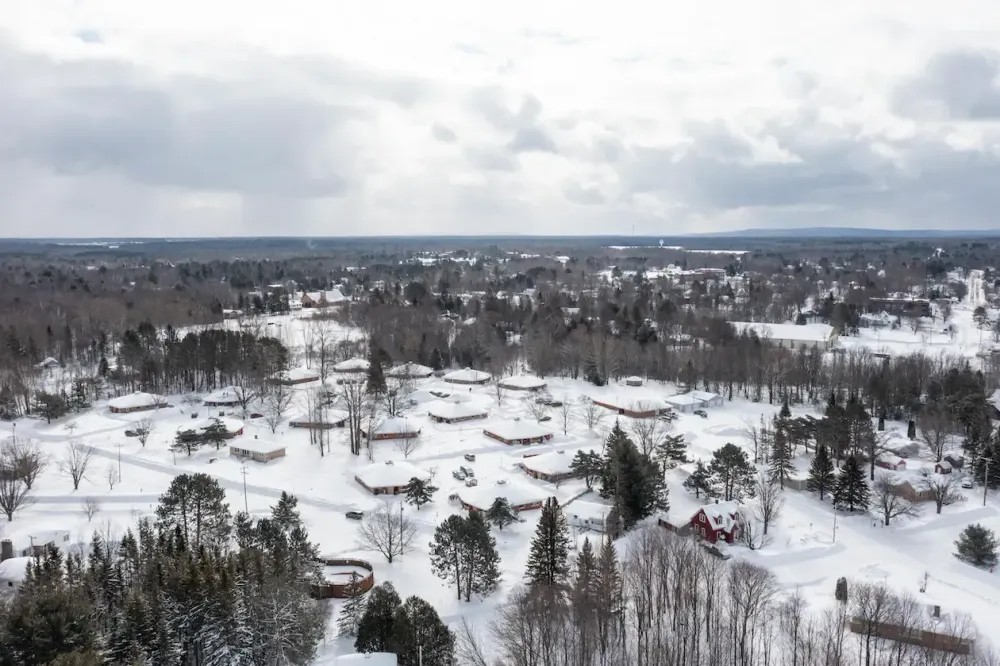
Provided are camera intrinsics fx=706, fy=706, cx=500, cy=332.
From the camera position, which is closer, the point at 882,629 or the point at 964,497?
the point at 882,629

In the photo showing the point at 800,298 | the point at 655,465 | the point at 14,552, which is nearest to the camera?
the point at 14,552

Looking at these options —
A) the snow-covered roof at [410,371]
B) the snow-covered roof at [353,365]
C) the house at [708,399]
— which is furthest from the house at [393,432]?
the house at [708,399]

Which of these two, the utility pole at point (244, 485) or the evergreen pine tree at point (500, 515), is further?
the utility pole at point (244, 485)

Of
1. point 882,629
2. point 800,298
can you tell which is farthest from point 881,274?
point 882,629

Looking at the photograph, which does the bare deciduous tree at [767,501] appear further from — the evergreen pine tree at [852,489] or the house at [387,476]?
the house at [387,476]

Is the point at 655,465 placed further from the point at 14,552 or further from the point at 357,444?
the point at 14,552

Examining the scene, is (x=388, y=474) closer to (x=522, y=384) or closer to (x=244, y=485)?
(x=244, y=485)
